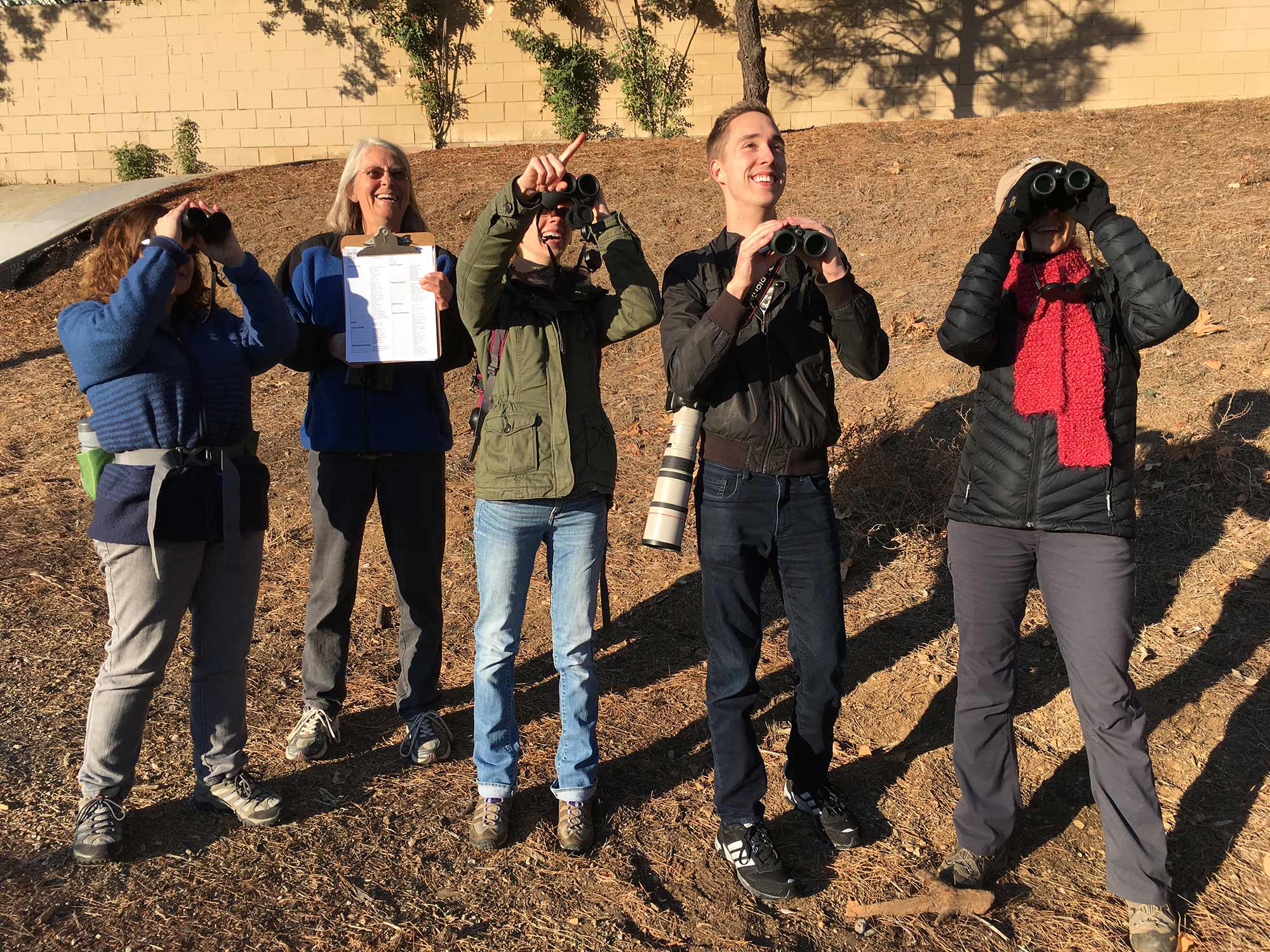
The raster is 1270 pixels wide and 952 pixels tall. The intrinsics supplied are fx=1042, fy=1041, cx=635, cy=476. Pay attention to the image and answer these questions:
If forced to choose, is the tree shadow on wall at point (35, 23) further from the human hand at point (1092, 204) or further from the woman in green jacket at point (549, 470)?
the human hand at point (1092, 204)

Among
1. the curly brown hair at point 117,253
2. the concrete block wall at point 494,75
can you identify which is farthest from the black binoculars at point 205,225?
the concrete block wall at point 494,75

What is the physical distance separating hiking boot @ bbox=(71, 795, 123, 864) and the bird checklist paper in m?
1.67

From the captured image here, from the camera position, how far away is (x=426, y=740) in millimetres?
3973

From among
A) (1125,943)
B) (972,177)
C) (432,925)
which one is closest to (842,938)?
(1125,943)

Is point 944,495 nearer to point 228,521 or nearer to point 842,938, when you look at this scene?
point 842,938

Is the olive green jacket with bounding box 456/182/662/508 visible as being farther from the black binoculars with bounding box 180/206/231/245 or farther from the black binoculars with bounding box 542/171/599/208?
the black binoculars with bounding box 180/206/231/245

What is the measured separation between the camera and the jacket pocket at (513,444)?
3.27 metres

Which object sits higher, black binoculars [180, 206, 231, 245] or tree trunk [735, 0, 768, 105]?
tree trunk [735, 0, 768, 105]

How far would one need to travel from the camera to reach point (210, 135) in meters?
15.9

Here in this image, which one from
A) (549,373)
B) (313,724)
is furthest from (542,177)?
(313,724)

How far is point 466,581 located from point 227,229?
2.73 meters

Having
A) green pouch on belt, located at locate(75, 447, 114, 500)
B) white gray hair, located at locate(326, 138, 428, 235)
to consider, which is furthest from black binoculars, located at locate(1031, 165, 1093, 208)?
green pouch on belt, located at locate(75, 447, 114, 500)

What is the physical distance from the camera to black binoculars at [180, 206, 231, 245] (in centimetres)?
322

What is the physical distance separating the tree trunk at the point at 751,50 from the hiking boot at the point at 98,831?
39.2 ft
